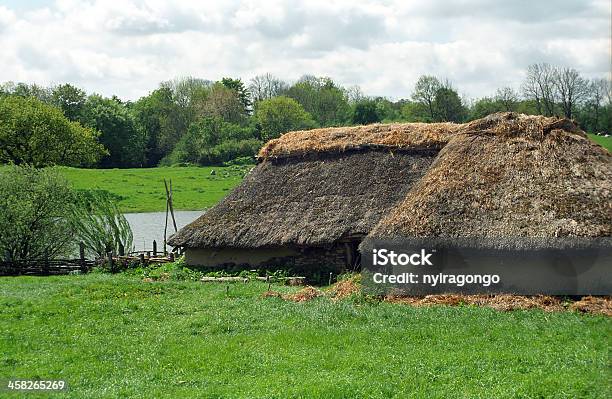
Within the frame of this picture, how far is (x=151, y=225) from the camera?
156 feet

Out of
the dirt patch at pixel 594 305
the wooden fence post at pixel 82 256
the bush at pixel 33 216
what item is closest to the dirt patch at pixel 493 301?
the dirt patch at pixel 594 305

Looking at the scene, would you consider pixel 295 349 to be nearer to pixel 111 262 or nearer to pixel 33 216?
pixel 111 262

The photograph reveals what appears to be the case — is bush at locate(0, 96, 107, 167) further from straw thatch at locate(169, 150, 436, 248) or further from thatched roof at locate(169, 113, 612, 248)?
thatched roof at locate(169, 113, 612, 248)

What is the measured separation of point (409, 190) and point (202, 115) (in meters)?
63.9

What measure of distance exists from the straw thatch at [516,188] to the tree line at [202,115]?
21598mm

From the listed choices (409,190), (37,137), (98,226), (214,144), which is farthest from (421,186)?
(214,144)

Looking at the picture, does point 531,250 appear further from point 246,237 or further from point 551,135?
point 246,237

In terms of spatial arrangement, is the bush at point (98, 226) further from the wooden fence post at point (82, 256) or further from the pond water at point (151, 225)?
the pond water at point (151, 225)

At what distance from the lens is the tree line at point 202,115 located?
2154 inches

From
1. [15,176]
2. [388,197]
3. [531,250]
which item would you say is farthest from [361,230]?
[15,176]

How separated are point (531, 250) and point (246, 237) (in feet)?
33.3

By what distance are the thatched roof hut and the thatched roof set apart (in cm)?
4

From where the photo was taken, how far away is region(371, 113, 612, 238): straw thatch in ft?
64.3

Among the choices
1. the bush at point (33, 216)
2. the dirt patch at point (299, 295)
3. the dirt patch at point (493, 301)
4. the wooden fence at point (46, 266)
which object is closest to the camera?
the dirt patch at point (493, 301)
